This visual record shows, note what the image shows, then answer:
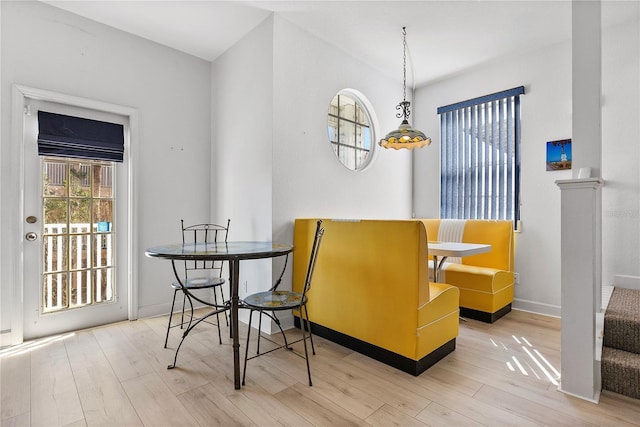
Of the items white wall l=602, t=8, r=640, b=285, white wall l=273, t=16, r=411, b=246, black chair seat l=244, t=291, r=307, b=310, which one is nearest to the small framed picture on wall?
white wall l=602, t=8, r=640, b=285

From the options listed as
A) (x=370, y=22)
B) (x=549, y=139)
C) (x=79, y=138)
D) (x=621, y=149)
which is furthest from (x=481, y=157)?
(x=79, y=138)

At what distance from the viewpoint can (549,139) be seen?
3.51 metres

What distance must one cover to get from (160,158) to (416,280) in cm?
298

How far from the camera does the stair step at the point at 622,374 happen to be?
1.83 m

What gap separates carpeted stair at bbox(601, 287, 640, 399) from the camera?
6.05 feet

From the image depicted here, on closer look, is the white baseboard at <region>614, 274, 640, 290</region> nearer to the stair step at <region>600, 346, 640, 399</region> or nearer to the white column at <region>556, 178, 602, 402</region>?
the stair step at <region>600, 346, 640, 399</region>

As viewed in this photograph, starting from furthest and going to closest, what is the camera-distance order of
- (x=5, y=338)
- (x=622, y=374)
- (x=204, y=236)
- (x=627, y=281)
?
(x=204, y=236) → (x=627, y=281) → (x=5, y=338) → (x=622, y=374)

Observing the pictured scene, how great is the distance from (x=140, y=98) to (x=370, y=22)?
2542mm

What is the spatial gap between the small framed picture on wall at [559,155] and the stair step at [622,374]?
83.5 inches

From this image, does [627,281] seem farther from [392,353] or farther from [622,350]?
[392,353]

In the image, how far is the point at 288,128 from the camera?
3.13 meters

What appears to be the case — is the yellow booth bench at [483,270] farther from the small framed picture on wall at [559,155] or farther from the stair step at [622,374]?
the stair step at [622,374]

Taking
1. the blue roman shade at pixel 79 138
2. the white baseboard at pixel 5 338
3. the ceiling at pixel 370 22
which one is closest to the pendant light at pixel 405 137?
the ceiling at pixel 370 22

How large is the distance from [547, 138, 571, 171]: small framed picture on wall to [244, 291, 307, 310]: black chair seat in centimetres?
320
